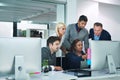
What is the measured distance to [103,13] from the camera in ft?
18.3

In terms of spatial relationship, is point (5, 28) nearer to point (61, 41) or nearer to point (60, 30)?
point (60, 30)

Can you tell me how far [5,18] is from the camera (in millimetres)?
7574

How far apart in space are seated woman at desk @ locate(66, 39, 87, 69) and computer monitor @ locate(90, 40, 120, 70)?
882 mm

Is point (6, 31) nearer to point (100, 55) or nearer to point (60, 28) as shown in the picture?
point (60, 28)

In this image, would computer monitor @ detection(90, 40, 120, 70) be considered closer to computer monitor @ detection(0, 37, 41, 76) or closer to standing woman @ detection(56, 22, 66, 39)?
computer monitor @ detection(0, 37, 41, 76)

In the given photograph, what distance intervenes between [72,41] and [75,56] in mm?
558

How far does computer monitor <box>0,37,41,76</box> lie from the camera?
1984 mm

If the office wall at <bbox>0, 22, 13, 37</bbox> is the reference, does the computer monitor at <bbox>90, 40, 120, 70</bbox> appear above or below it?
below

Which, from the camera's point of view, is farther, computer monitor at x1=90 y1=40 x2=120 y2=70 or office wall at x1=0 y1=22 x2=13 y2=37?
office wall at x1=0 y1=22 x2=13 y2=37

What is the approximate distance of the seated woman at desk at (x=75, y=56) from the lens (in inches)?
135

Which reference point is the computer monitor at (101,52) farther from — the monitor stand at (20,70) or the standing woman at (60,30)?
the standing woman at (60,30)

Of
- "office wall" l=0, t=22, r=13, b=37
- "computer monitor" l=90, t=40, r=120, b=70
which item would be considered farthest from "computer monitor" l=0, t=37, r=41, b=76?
"office wall" l=0, t=22, r=13, b=37

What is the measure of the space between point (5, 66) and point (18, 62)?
14cm

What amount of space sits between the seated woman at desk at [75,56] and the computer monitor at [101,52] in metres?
0.88
